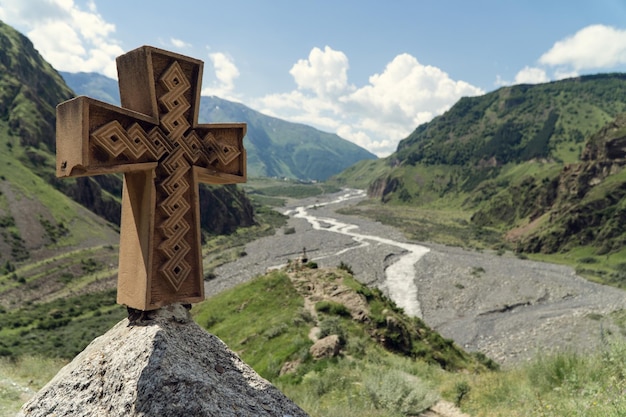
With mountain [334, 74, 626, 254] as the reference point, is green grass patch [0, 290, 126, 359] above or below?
below

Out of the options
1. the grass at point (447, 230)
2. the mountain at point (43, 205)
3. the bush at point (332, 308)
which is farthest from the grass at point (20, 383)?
the grass at point (447, 230)

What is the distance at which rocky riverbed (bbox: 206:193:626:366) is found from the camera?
33906 mm

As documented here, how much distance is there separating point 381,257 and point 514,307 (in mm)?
23645

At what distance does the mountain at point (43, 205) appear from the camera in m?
62.0

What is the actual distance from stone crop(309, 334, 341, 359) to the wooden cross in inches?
361

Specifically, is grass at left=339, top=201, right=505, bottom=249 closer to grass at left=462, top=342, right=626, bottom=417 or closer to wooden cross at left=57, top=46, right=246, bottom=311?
grass at left=462, top=342, right=626, bottom=417

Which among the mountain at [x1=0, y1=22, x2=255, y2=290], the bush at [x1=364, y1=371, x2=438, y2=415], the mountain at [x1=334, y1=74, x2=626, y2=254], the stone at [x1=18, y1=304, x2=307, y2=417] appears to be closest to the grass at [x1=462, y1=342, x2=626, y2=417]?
the bush at [x1=364, y1=371, x2=438, y2=415]

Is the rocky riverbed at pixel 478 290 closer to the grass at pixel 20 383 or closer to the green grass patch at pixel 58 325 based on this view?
the green grass patch at pixel 58 325

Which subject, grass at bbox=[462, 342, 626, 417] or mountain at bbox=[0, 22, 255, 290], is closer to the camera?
grass at bbox=[462, 342, 626, 417]

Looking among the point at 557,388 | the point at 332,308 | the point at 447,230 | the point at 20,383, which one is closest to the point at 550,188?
the point at 447,230

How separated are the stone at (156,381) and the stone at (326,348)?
8.72 m

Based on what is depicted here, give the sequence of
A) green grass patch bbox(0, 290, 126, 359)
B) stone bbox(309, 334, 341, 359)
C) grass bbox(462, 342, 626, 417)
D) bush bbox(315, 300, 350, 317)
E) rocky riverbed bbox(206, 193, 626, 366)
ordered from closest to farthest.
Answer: grass bbox(462, 342, 626, 417) < stone bbox(309, 334, 341, 359) < bush bbox(315, 300, 350, 317) < green grass patch bbox(0, 290, 126, 359) < rocky riverbed bbox(206, 193, 626, 366)

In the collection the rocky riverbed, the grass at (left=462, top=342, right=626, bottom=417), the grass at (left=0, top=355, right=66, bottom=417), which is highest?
the grass at (left=462, top=342, right=626, bottom=417)

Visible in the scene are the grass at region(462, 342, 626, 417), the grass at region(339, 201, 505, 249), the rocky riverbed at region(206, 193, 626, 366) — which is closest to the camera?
the grass at region(462, 342, 626, 417)
